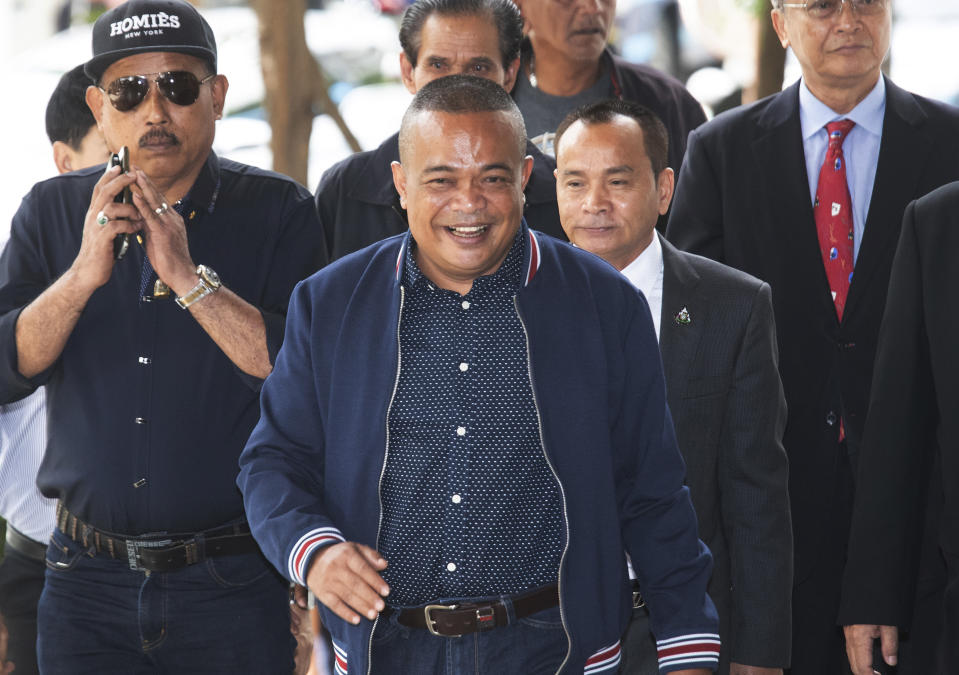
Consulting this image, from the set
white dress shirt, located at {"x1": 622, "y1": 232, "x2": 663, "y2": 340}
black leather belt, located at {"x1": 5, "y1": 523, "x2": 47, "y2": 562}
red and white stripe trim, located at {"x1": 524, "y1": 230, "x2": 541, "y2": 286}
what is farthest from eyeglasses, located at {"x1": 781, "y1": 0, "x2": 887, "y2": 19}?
black leather belt, located at {"x1": 5, "y1": 523, "x2": 47, "y2": 562}

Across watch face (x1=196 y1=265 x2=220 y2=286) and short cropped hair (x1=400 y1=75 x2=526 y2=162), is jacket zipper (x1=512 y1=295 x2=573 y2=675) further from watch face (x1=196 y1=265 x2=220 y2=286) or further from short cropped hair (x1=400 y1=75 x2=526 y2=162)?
watch face (x1=196 y1=265 x2=220 y2=286)

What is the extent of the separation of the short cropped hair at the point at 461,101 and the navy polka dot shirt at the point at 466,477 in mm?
484

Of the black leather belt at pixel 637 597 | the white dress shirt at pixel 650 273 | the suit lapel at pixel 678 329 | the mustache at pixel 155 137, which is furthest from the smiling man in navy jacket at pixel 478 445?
the mustache at pixel 155 137

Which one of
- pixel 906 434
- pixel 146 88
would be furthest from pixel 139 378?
pixel 906 434

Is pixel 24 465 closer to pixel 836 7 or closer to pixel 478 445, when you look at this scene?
pixel 478 445

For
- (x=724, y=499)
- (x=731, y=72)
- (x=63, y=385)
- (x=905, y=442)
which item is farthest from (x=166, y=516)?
(x=731, y=72)

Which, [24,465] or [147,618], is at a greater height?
[24,465]

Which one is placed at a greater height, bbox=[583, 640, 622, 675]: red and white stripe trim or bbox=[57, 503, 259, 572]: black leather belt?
bbox=[57, 503, 259, 572]: black leather belt

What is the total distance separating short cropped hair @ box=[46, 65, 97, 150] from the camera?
181 inches

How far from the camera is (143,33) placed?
3.61 metres

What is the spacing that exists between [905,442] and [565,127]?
56.3 inches

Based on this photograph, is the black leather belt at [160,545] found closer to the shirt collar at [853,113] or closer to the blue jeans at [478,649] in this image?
the blue jeans at [478,649]

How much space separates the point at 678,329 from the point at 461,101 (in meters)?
0.96

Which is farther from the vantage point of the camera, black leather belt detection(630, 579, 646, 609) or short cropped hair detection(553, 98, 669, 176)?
short cropped hair detection(553, 98, 669, 176)
